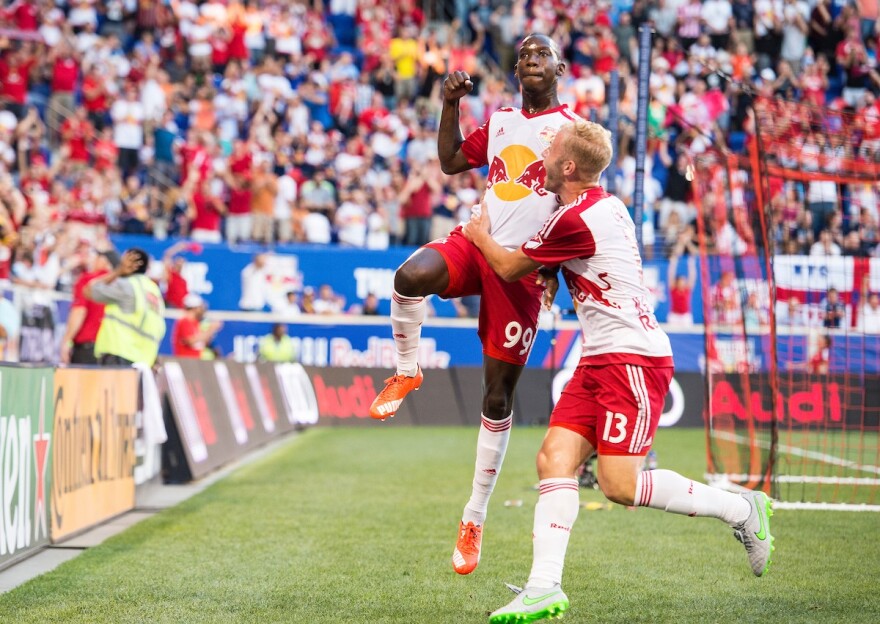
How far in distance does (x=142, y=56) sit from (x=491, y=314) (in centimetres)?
2118

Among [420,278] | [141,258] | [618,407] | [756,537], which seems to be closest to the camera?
[618,407]

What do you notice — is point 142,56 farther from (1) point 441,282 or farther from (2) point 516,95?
(1) point 441,282

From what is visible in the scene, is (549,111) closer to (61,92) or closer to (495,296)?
(495,296)

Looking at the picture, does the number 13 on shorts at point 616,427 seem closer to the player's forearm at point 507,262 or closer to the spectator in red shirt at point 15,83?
the player's forearm at point 507,262

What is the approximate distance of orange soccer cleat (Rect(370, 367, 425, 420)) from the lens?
6133 millimetres

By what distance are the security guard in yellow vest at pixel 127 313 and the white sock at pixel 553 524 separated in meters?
7.21

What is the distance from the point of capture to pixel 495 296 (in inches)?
243

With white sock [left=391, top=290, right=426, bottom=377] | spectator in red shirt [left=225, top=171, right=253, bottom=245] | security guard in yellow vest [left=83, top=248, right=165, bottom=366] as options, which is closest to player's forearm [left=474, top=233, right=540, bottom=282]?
white sock [left=391, top=290, right=426, bottom=377]

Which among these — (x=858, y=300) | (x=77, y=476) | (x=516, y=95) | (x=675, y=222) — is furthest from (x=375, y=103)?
(x=77, y=476)

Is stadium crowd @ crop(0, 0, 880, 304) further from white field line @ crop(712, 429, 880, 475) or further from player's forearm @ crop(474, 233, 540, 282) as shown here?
player's forearm @ crop(474, 233, 540, 282)

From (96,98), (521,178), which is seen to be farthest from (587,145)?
(96,98)

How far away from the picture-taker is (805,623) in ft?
18.0

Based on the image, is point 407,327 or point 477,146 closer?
point 407,327

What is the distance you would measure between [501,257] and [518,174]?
841mm
